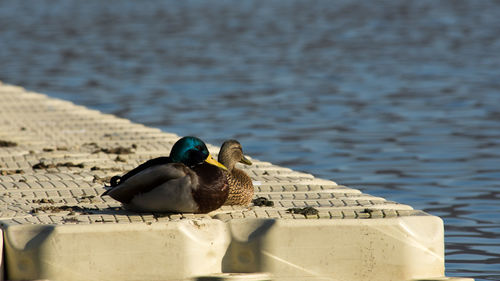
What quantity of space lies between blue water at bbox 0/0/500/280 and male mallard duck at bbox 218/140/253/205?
5.53 feet

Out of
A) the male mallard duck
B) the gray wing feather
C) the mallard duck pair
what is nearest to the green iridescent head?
the mallard duck pair

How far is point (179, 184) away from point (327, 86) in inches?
510

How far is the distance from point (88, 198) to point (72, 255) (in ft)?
4.67

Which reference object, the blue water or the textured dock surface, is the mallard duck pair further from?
the blue water

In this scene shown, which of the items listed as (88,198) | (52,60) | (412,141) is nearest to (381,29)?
(52,60)

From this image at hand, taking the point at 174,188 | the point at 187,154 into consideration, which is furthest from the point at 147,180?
the point at 187,154

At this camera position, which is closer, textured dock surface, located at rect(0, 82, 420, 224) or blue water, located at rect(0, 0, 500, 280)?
textured dock surface, located at rect(0, 82, 420, 224)

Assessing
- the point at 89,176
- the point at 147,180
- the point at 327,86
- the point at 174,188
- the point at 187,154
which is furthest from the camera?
the point at 327,86

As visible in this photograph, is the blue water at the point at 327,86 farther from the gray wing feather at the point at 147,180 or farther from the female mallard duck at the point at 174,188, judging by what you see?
the gray wing feather at the point at 147,180

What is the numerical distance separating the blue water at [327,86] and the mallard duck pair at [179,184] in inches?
80.6

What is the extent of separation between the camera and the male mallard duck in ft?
24.5

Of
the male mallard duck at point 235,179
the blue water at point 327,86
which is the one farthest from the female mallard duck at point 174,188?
the blue water at point 327,86

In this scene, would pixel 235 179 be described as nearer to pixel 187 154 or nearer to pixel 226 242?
pixel 187 154

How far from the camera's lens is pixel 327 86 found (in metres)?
19.8
